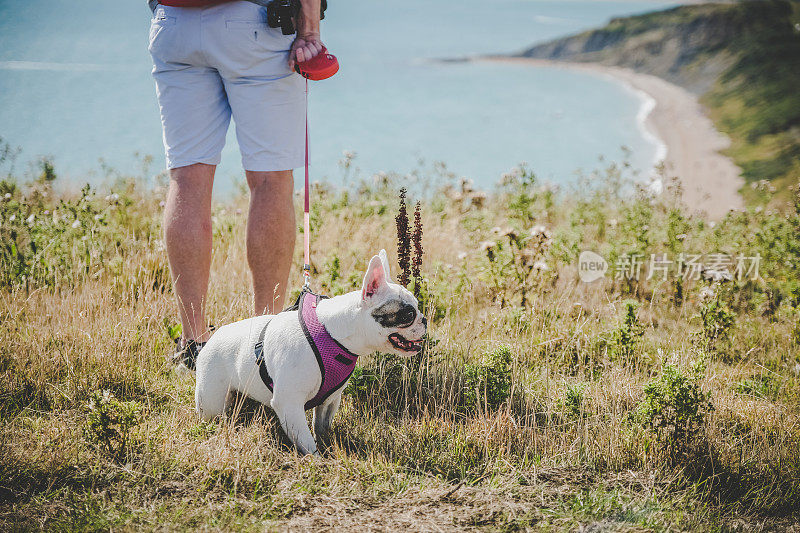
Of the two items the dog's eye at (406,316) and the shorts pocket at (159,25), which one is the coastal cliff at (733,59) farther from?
the shorts pocket at (159,25)

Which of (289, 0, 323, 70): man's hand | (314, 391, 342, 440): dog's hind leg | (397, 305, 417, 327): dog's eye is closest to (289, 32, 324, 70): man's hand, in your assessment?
(289, 0, 323, 70): man's hand

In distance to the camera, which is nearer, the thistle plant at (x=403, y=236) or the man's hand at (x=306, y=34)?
the man's hand at (x=306, y=34)

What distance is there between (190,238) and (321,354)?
1009 millimetres

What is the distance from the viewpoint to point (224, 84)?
9.33 feet

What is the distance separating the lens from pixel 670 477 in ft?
7.97

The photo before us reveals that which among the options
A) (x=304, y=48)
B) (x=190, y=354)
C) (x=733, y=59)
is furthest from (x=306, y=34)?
(x=733, y=59)

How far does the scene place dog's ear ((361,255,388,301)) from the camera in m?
2.17

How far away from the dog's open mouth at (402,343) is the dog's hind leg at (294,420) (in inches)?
16.2

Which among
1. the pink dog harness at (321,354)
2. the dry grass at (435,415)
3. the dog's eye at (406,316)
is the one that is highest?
the dog's eye at (406,316)

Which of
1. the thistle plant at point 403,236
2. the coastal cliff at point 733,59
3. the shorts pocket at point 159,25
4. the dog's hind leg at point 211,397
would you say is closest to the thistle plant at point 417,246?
the thistle plant at point 403,236

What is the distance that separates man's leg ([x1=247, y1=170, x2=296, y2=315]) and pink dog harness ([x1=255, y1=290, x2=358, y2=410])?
607mm

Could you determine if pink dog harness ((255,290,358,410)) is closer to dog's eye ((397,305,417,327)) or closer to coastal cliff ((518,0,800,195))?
dog's eye ((397,305,417,327))

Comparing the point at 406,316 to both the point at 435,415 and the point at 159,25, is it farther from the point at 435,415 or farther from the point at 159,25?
the point at 159,25

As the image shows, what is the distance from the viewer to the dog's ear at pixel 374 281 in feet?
7.13
